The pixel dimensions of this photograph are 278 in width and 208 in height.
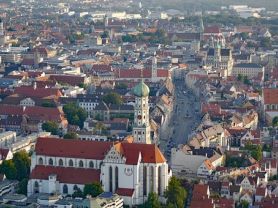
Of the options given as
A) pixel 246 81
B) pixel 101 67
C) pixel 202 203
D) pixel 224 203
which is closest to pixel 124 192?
pixel 202 203

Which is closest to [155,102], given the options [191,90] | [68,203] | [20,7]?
[191,90]

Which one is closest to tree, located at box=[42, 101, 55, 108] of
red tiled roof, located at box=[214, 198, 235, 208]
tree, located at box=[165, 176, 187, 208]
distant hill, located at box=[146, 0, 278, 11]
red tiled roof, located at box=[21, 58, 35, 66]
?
tree, located at box=[165, 176, 187, 208]

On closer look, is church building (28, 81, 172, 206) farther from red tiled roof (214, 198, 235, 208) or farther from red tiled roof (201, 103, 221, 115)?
red tiled roof (201, 103, 221, 115)

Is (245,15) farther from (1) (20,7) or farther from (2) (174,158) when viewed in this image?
(2) (174,158)

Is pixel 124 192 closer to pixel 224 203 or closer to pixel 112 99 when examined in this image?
pixel 224 203

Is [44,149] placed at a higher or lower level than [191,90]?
higher

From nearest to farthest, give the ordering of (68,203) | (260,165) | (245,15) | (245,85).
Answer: (68,203)
(260,165)
(245,85)
(245,15)

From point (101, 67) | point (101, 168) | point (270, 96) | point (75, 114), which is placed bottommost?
point (101, 67)
